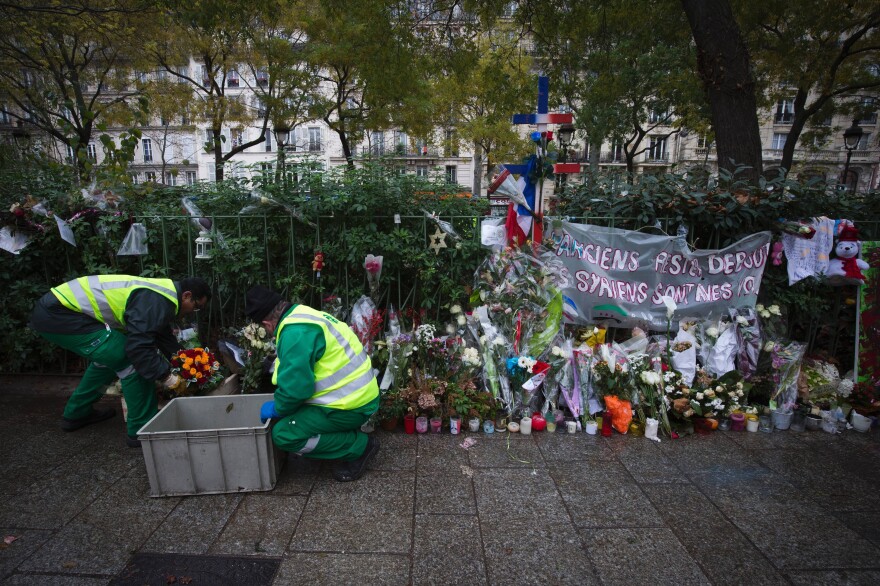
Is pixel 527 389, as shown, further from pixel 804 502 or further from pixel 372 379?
pixel 804 502

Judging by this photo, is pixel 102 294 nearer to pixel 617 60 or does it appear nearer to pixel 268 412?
pixel 268 412

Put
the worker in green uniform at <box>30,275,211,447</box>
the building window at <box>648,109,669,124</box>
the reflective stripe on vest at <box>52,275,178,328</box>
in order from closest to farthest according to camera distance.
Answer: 1. the worker in green uniform at <box>30,275,211,447</box>
2. the reflective stripe on vest at <box>52,275,178,328</box>
3. the building window at <box>648,109,669,124</box>

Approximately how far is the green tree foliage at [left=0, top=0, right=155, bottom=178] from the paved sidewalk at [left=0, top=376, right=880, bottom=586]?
457 centimetres

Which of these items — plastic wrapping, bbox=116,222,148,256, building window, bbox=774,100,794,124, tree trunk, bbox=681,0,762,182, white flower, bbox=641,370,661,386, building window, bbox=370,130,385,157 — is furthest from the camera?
building window, bbox=774,100,794,124

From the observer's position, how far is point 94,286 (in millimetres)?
3367

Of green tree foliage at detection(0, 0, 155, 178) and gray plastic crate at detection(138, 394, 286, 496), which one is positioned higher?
green tree foliage at detection(0, 0, 155, 178)

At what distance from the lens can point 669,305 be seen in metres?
4.27

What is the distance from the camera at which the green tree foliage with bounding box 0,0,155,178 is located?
8.03 m

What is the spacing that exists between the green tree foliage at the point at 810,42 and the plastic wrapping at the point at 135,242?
8650mm

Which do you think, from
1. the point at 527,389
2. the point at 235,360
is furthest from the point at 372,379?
the point at 235,360

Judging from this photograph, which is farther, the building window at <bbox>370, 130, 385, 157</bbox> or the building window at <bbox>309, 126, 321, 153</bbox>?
the building window at <bbox>309, 126, 321, 153</bbox>

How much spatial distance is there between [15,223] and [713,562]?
19.7 ft

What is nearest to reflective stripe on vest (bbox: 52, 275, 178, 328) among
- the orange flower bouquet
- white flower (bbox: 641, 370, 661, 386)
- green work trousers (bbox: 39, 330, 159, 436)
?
green work trousers (bbox: 39, 330, 159, 436)

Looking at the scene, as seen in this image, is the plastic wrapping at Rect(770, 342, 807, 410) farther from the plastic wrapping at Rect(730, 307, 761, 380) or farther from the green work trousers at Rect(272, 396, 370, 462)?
the green work trousers at Rect(272, 396, 370, 462)
